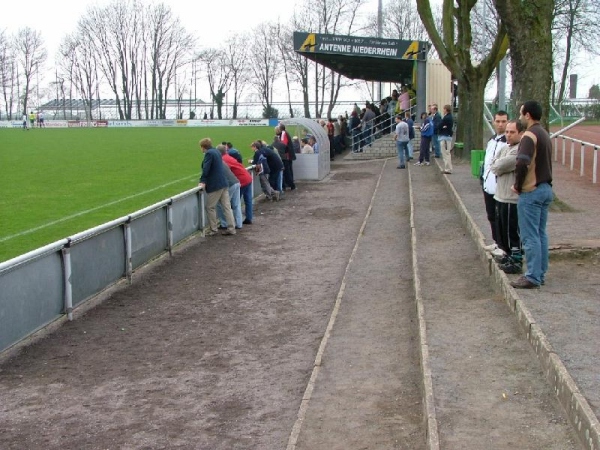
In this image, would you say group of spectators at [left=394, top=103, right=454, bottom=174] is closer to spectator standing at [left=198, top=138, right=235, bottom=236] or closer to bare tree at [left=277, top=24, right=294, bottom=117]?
spectator standing at [left=198, top=138, right=235, bottom=236]

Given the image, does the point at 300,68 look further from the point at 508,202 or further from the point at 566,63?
the point at 508,202

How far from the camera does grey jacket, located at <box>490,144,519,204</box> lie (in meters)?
8.41

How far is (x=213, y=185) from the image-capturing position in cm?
1470

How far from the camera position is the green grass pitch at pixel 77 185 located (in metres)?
16.1

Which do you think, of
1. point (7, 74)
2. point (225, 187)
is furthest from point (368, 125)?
point (7, 74)

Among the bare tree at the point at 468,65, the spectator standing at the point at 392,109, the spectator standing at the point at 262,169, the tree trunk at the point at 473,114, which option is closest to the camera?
the spectator standing at the point at 262,169

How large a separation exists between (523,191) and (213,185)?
25.0ft

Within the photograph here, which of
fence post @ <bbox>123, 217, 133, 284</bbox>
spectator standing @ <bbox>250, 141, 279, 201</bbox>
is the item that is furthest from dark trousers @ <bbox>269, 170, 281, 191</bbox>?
fence post @ <bbox>123, 217, 133, 284</bbox>

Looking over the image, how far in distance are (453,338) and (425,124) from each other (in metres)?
19.2

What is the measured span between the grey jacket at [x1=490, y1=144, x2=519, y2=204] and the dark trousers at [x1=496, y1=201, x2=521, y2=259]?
0.36 ft

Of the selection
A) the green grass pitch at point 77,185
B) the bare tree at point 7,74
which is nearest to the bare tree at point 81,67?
the bare tree at point 7,74

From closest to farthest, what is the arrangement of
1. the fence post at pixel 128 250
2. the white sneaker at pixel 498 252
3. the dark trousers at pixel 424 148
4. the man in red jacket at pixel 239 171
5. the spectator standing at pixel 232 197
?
the white sneaker at pixel 498 252 → the fence post at pixel 128 250 → the spectator standing at pixel 232 197 → the man in red jacket at pixel 239 171 → the dark trousers at pixel 424 148

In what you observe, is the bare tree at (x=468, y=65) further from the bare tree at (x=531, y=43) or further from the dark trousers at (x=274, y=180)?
the bare tree at (x=531, y=43)

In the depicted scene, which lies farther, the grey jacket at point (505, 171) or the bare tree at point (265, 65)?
the bare tree at point (265, 65)
